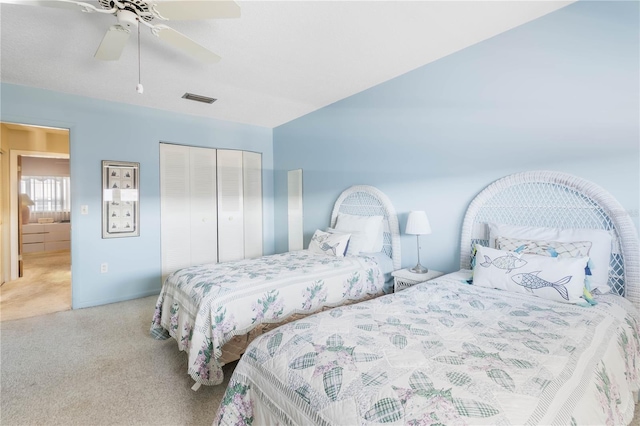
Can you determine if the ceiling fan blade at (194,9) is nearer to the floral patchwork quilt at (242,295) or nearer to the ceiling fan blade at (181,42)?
the ceiling fan blade at (181,42)

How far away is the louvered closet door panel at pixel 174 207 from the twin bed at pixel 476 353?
128 inches

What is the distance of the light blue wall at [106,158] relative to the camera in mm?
3355

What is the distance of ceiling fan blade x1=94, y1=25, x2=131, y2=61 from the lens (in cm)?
181

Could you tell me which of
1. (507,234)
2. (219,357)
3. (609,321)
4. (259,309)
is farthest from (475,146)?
(219,357)

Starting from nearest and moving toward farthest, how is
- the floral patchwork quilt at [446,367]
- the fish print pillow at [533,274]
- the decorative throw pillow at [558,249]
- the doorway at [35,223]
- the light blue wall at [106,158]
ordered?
the floral patchwork quilt at [446,367]
the fish print pillow at [533,274]
the decorative throw pillow at [558,249]
the light blue wall at [106,158]
the doorway at [35,223]

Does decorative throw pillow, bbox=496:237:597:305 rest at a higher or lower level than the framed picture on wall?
lower

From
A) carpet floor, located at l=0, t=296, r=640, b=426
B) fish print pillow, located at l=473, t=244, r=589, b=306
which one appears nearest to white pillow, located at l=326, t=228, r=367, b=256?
fish print pillow, located at l=473, t=244, r=589, b=306

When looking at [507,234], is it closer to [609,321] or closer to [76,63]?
[609,321]

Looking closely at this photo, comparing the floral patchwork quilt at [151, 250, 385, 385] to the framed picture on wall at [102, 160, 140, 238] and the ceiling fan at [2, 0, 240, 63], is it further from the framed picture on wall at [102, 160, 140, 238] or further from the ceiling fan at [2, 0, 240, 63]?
the framed picture on wall at [102, 160, 140, 238]

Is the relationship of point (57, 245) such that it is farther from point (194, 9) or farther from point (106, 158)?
point (194, 9)

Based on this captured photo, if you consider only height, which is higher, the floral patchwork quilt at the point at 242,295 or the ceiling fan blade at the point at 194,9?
the ceiling fan blade at the point at 194,9

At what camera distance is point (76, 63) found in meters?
2.72

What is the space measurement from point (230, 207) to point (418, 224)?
3.02m

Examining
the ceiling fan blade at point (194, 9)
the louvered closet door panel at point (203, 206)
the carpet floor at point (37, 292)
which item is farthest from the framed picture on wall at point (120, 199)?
the ceiling fan blade at point (194, 9)
